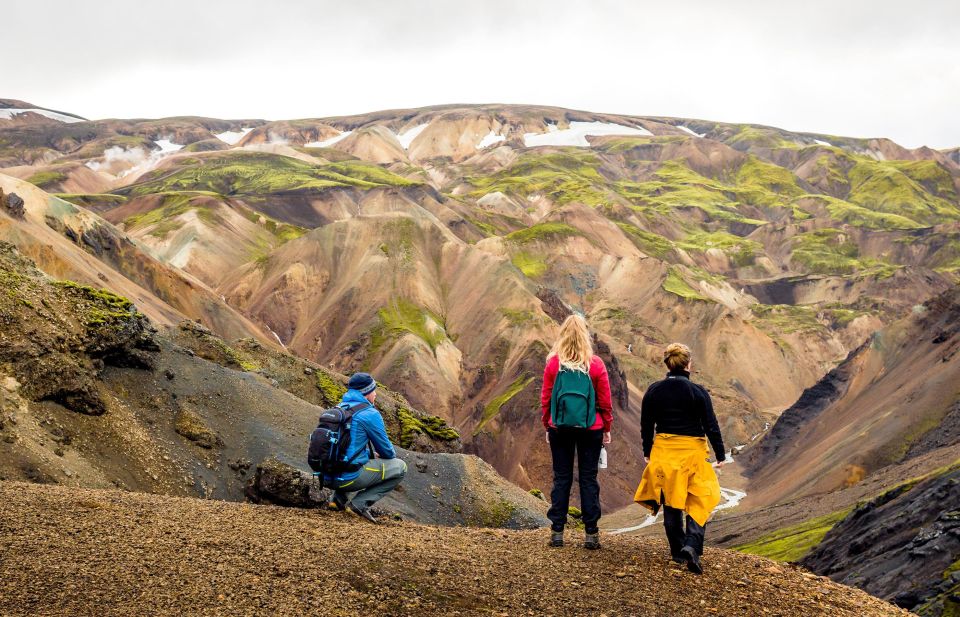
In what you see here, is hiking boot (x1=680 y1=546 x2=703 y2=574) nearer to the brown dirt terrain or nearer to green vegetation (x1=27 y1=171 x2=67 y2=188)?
the brown dirt terrain

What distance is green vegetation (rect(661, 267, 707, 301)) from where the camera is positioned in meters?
129

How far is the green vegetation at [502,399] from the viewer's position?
72812 mm

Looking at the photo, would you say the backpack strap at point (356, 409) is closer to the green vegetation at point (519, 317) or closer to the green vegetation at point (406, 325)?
the green vegetation at point (406, 325)

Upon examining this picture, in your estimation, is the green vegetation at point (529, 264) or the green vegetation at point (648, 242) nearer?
the green vegetation at point (529, 264)

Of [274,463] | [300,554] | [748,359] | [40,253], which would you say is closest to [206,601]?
[300,554]

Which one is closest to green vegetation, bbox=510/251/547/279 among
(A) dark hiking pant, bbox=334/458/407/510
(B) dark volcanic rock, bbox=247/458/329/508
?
(B) dark volcanic rock, bbox=247/458/329/508

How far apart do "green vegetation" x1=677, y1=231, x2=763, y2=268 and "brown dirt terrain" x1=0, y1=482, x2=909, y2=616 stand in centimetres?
16950

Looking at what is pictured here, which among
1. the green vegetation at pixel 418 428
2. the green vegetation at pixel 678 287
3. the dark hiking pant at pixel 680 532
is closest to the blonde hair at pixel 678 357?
the dark hiking pant at pixel 680 532

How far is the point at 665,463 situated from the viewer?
33.1ft

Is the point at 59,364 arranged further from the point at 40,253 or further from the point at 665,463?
the point at 40,253

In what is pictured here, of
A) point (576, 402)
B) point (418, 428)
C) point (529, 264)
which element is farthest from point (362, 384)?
point (529, 264)

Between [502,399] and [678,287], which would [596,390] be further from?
[678,287]

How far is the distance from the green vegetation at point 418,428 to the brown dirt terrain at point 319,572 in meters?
20.5

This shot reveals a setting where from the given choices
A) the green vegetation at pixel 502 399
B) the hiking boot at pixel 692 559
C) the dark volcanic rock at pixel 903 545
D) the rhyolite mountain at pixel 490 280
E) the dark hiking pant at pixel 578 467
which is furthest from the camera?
the rhyolite mountain at pixel 490 280
